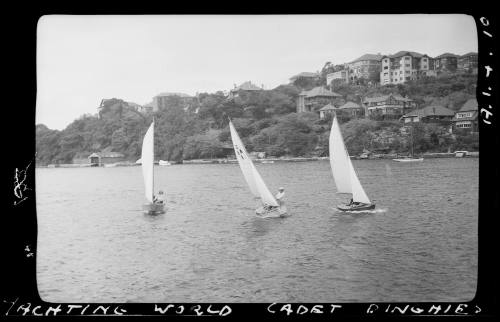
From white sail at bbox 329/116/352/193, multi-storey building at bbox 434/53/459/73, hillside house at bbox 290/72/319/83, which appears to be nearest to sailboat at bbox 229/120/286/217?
white sail at bbox 329/116/352/193

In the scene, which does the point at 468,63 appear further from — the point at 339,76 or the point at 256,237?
the point at 256,237

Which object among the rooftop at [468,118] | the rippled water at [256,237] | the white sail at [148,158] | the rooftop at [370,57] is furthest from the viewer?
the white sail at [148,158]

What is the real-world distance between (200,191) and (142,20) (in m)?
1.40

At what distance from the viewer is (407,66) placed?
11.5 feet

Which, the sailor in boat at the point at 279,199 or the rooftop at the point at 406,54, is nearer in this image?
the rooftop at the point at 406,54

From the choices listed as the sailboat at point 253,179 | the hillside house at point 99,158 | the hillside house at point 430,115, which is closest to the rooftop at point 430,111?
the hillside house at point 430,115

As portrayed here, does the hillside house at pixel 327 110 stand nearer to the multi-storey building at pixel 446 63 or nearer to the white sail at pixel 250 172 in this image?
the white sail at pixel 250 172

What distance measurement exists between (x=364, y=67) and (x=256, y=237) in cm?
155

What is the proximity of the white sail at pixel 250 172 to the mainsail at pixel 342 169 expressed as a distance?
55 cm

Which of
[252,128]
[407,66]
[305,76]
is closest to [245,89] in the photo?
[252,128]

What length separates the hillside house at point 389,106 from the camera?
359 cm

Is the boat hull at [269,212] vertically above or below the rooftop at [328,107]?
below
